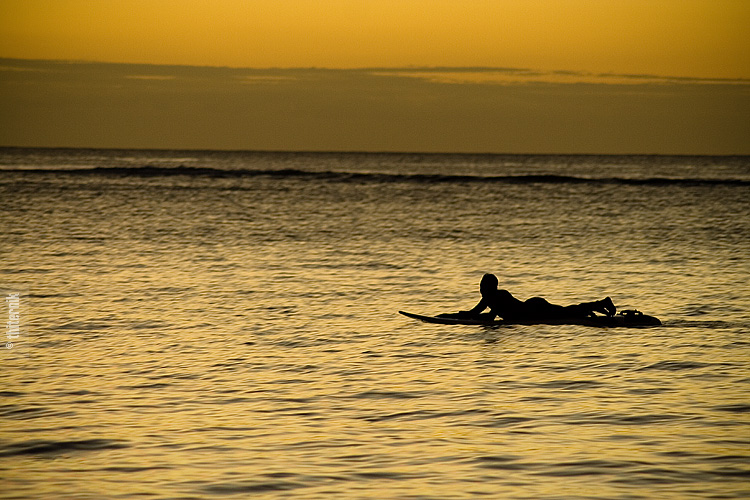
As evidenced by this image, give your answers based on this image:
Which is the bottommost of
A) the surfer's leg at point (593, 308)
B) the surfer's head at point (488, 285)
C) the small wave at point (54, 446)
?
the small wave at point (54, 446)

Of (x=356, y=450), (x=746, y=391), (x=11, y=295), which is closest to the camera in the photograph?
(x=356, y=450)

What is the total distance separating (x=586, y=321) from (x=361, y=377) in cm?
676

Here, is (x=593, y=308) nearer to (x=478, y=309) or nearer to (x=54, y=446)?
(x=478, y=309)

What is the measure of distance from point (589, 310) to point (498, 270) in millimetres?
12794

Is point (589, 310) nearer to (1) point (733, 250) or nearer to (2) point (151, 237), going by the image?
(1) point (733, 250)

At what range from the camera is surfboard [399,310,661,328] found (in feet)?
65.2

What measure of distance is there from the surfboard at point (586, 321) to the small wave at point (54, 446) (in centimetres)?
1008

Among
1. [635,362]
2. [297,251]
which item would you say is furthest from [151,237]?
[635,362]

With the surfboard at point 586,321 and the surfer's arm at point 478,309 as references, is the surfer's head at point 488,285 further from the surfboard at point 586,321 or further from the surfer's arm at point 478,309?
the surfboard at point 586,321

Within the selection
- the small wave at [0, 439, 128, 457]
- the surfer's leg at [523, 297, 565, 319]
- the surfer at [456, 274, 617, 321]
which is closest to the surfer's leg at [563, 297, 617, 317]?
the surfer at [456, 274, 617, 321]

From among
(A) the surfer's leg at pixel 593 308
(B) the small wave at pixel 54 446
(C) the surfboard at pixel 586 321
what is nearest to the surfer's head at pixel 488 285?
(C) the surfboard at pixel 586 321

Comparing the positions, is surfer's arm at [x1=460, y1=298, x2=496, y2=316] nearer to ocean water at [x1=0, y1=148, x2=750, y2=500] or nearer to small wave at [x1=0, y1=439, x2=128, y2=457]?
ocean water at [x1=0, y1=148, x2=750, y2=500]

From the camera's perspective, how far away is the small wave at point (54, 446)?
440 inches

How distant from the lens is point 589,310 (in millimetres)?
19531
